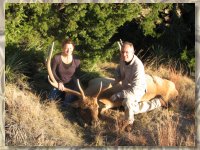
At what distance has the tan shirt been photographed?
525 centimetres

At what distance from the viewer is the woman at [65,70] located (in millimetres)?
5234

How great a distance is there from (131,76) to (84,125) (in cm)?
73

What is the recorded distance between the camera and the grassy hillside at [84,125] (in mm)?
5133

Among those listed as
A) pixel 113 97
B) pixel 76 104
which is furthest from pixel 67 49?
pixel 113 97

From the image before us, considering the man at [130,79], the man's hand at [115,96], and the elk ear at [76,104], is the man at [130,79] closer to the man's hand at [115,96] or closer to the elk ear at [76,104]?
the man's hand at [115,96]

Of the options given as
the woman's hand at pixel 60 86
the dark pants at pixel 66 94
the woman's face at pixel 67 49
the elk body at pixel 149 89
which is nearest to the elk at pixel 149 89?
the elk body at pixel 149 89

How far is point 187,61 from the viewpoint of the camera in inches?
213

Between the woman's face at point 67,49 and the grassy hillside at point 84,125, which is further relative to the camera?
the woman's face at point 67,49

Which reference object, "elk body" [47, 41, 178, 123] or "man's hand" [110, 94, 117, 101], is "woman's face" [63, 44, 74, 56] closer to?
"elk body" [47, 41, 178, 123]

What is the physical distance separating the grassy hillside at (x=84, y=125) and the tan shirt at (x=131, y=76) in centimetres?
10

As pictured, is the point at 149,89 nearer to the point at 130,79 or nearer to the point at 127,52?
the point at 130,79

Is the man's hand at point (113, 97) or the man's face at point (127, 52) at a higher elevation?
the man's face at point (127, 52)

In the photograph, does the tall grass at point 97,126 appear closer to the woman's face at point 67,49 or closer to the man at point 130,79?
the man at point 130,79

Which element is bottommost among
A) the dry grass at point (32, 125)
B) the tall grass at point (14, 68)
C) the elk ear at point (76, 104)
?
the dry grass at point (32, 125)
